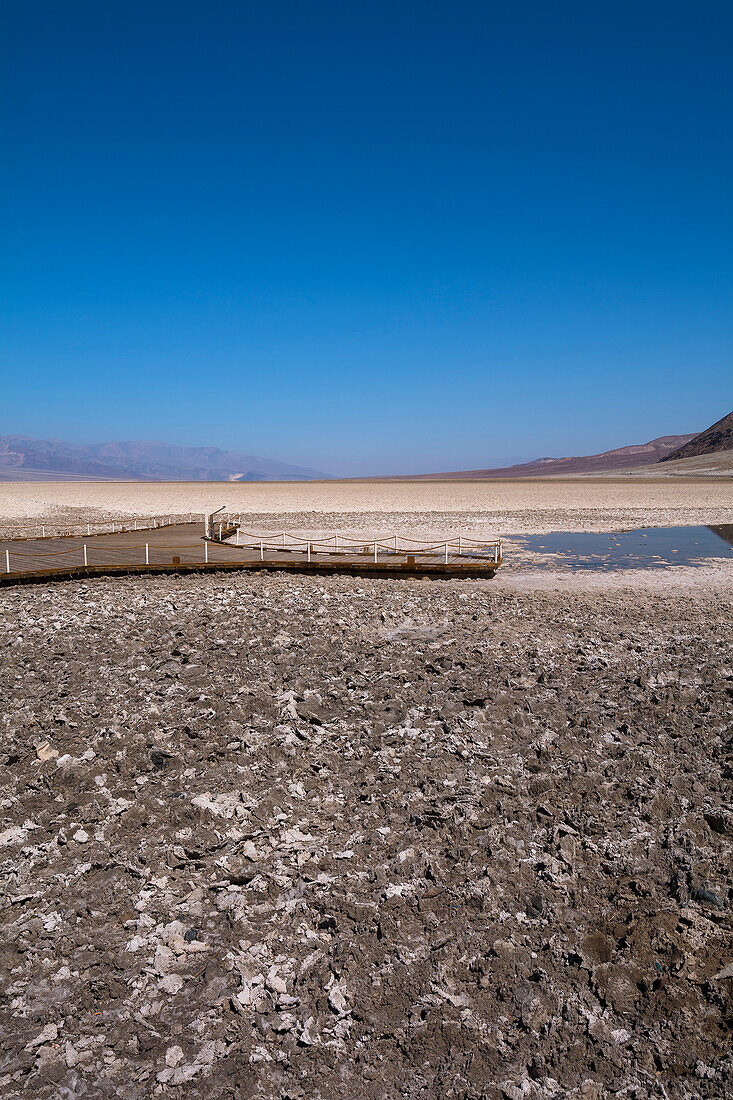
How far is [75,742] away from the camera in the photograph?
676 centimetres

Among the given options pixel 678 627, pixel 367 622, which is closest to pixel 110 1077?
pixel 367 622

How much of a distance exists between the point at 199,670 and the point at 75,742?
7.87 ft

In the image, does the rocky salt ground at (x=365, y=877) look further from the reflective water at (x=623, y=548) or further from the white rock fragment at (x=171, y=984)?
the reflective water at (x=623, y=548)

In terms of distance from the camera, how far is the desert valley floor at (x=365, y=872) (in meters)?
3.39

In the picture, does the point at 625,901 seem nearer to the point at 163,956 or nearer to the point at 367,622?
the point at 163,956

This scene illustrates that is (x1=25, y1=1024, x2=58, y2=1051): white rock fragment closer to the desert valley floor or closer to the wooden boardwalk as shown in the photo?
the desert valley floor

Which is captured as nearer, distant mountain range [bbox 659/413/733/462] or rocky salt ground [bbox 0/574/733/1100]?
rocky salt ground [bbox 0/574/733/1100]

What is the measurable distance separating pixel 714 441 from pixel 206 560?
621 feet

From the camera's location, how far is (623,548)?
2367cm

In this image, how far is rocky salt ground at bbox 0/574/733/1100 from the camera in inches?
134

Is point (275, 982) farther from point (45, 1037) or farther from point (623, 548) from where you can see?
point (623, 548)

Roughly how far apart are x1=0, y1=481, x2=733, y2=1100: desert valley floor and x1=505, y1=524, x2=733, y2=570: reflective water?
1052 cm

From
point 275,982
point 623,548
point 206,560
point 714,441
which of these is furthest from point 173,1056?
point 714,441

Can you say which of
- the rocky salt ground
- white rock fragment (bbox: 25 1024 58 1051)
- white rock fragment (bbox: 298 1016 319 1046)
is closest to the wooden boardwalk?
the rocky salt ground
